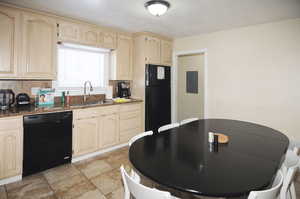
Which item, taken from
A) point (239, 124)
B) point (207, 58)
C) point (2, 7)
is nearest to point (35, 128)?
point (2, 7)

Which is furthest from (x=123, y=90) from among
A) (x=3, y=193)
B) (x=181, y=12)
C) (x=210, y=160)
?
(x=210, y=160)

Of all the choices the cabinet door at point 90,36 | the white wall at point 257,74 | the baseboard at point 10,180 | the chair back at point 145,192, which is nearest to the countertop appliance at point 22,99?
the baseboard at point 10,180

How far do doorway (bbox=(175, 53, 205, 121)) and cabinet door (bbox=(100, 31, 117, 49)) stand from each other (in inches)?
65.6

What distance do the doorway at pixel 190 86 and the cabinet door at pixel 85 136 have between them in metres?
2.20

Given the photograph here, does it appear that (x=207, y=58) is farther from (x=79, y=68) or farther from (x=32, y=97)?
(x=32, y=97)

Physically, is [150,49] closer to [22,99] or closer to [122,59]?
[122,59]

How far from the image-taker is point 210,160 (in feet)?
4.12

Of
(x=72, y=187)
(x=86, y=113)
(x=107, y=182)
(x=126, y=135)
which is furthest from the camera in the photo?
(x=126, y=135)

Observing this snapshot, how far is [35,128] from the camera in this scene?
2.26m

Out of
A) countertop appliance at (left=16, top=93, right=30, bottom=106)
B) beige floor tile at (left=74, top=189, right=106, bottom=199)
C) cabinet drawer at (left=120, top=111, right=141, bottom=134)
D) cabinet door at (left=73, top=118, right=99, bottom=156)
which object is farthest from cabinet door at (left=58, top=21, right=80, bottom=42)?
beige floor tile at (left=74, top=189, right=106, bottom=199)

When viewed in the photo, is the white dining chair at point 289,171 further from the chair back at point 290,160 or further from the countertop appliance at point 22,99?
the countertop appliance at point 22,99

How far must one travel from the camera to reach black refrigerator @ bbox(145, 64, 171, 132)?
144 inches

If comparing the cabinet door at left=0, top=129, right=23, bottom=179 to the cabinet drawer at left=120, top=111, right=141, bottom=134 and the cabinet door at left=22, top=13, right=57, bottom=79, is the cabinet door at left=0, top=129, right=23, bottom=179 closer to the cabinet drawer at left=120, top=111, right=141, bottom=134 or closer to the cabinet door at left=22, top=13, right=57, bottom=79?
the cabinet door at left=22, top=13, right=57, bottom=79

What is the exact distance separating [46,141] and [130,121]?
1528 mm
